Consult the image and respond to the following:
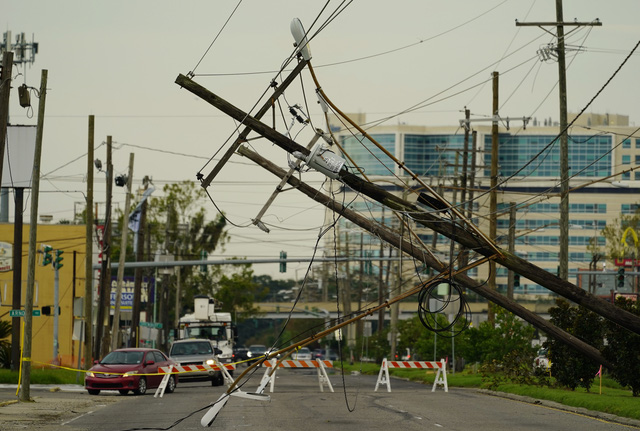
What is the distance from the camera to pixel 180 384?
139ft

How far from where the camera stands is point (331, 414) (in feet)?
72.5

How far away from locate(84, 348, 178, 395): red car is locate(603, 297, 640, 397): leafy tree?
13.5 m

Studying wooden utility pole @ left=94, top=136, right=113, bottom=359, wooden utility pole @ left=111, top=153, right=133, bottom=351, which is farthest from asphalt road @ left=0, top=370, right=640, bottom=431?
wooden utility pole @ left=111, top=153, right=133, bottom=351

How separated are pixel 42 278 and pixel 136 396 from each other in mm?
29192

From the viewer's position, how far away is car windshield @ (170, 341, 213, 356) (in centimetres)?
4056

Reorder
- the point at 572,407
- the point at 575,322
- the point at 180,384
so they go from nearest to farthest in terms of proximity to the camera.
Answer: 1. the point at 572,407
2. the point at 575,322
3. the point at 180,384


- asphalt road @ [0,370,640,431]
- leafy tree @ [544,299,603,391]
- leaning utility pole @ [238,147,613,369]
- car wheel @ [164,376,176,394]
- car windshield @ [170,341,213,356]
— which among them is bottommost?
car wheel @ [164,376,176,394]

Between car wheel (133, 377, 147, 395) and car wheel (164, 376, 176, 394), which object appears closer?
car wheel (133, 377, 147, 395)

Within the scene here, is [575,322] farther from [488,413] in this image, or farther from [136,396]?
[136,396]

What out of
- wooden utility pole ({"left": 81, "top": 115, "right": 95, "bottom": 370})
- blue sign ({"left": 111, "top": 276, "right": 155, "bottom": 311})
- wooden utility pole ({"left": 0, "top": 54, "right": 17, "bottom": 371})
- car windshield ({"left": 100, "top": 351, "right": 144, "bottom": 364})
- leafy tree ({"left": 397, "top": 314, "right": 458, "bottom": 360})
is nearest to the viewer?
wooden utility pole ({"left": 0, "top": 54, "right": 17, "bottom": 371})

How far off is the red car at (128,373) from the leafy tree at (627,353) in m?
13.5

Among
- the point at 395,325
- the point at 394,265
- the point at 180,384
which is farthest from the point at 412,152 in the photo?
the point at 180,384

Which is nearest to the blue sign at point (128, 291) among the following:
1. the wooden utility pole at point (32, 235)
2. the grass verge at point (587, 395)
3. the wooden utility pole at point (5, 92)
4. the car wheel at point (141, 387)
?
the car wheel at point (141, 387)

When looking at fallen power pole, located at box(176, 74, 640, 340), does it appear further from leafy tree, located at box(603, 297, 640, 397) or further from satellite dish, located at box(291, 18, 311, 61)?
leafy tree, located at box(603, 297, 640, 397)
